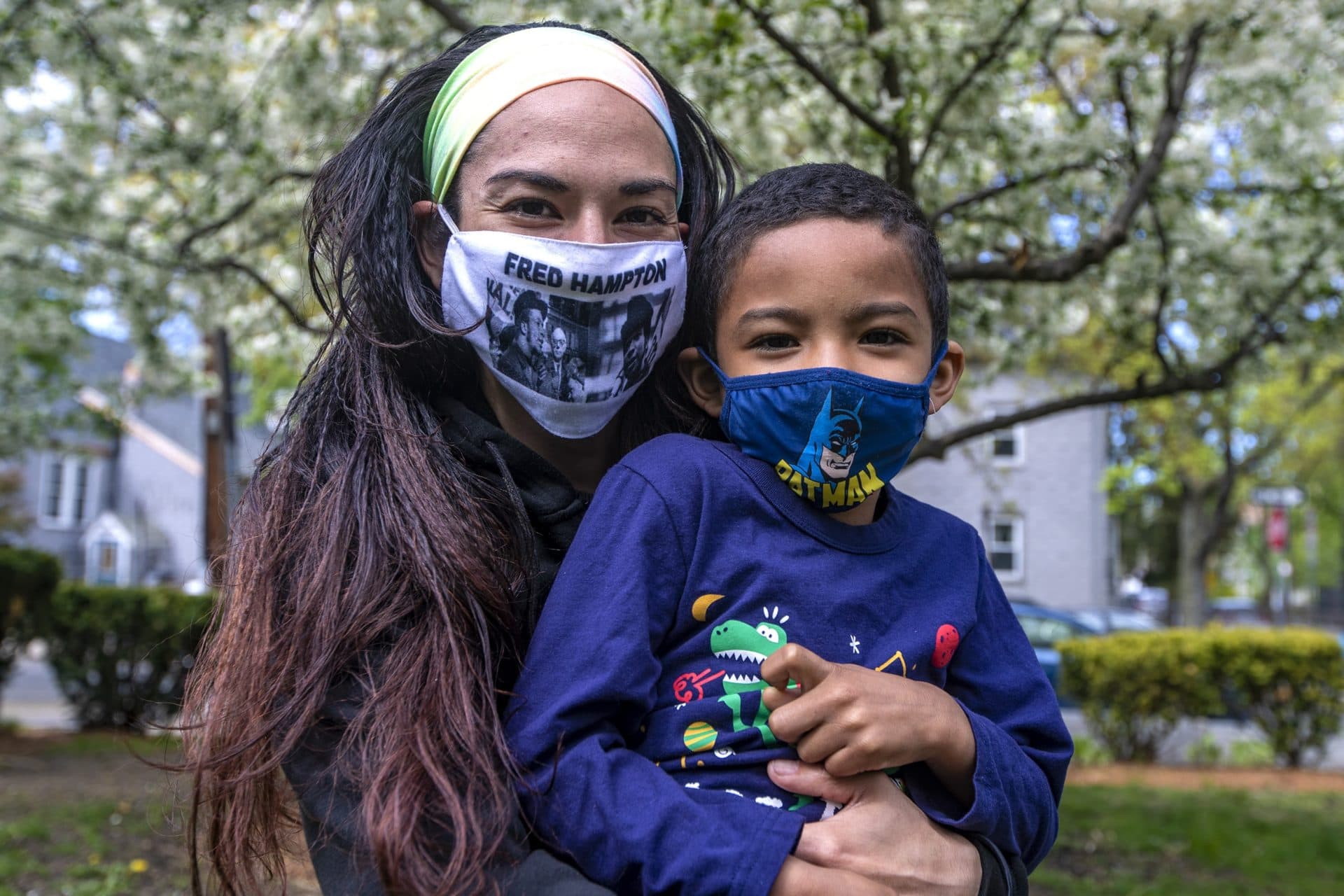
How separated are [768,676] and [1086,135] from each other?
15.5ft

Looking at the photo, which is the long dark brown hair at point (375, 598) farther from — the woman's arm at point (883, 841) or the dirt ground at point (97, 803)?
the woman's arm at point (883, 841)

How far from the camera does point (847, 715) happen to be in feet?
4.80

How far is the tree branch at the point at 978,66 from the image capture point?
479 cm

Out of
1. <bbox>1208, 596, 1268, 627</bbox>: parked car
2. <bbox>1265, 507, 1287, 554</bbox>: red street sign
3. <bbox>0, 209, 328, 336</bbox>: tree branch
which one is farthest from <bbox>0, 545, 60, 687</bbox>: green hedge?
<bbox>1208, 596, 1268, 627</bbox>: parked car

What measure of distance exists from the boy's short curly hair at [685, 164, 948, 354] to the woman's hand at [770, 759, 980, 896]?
69 centimetres

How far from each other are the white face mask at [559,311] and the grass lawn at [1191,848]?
5017 mm

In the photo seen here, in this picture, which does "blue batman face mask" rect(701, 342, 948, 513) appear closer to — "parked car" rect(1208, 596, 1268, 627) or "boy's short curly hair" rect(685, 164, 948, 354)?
"boy's short curly hair" rect(685, 164, 948, 354)

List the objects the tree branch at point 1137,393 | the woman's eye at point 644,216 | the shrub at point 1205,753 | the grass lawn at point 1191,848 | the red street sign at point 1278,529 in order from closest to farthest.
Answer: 1. the woman's eye at point 644,216
2. the tree branch at point 1137,393
3. the grass lawn at point 1191,848
4. the shrub at point 1205,753
5. the red street sign at point 1278,529

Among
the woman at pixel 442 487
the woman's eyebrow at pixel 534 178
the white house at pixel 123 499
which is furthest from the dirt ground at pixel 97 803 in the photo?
the white house at pixel 123 499

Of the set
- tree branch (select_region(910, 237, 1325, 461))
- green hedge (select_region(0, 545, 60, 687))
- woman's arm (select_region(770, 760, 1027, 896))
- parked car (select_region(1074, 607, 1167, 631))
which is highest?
tree branch (select_region(910, 237, 1325, 461))

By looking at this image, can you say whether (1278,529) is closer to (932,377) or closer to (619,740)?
(932,377)

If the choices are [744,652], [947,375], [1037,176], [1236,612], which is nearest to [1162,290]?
[1037,176]

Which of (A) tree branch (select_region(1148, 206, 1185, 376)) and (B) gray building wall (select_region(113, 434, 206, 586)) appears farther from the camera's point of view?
(B) gray building wall (select_region(113, 434, 206, 586))

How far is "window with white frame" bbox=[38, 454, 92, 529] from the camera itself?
36.8 m
